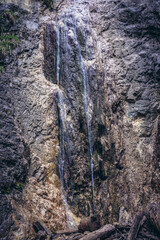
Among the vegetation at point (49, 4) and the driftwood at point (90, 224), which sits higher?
the vegetation at point (49, 4)

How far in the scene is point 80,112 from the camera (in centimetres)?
671

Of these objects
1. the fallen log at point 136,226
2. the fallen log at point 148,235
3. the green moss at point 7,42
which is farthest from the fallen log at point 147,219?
the green moss at point 7,42

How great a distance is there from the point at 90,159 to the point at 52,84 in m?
2.47

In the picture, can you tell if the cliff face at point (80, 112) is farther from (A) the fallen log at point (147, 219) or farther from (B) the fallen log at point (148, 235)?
(B) the fallen log at point (148, 235)

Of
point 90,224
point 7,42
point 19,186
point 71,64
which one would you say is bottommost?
point 90,224

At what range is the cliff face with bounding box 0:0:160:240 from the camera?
561 cm

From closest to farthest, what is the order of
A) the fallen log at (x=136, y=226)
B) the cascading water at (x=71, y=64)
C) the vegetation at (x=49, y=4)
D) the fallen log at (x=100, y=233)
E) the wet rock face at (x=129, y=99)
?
the fallen log at (x=100, y=233), the fallen log at (x=136, y=226), the cascading water at (x=71, y=64), the wet rock face at (x=129, y=99), the vegetation at (x=49, y=4)

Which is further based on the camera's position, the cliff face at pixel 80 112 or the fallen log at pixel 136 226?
the cliff face at pixel 80 112

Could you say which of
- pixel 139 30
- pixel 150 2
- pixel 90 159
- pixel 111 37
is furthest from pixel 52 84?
pixel 150 2

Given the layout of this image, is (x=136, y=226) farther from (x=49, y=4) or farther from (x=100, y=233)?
(x=49, y=4)

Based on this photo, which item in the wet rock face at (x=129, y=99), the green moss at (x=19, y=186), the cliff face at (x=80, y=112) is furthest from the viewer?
the wet rock face at (x=129, y=99)

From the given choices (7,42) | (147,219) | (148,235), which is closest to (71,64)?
(7,42)

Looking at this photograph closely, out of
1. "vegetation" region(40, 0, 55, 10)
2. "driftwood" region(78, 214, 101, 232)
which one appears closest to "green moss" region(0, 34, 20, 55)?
"vegetation" region(40, 0, 55, 10)

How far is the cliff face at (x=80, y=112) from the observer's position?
5.61 metres
